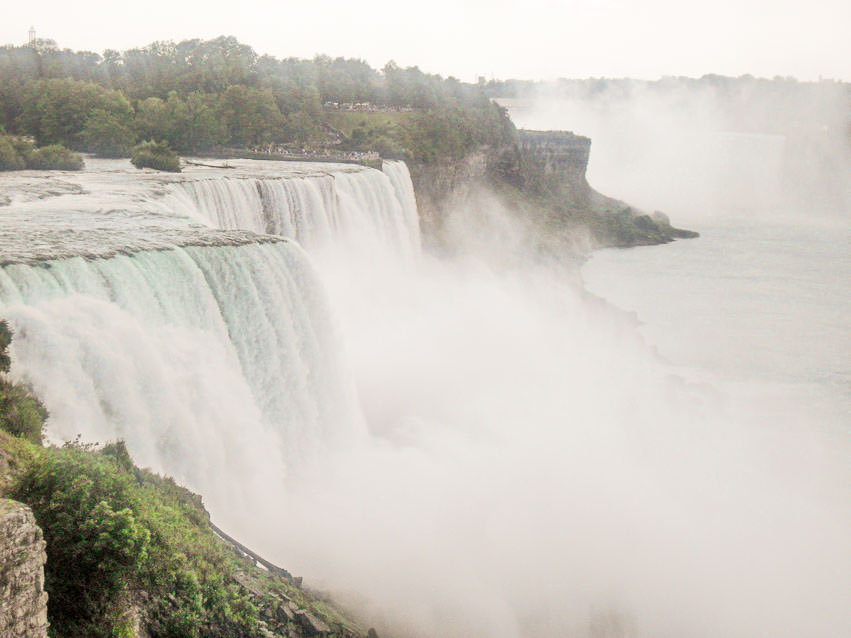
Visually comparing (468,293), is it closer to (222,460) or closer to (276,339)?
(276,339)

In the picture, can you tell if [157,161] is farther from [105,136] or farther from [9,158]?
[105,136]

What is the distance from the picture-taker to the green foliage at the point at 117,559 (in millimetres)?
6035

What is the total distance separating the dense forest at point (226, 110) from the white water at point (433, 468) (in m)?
17.1

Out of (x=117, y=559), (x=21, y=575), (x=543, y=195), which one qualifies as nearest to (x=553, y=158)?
(x=543, y=195)

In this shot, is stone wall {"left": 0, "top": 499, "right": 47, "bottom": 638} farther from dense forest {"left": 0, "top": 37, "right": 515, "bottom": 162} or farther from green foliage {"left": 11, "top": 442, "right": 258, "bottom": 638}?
dense forest {"left": 0, "top": 37, "right": 515, "bottom": 162}

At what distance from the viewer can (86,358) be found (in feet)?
31.2

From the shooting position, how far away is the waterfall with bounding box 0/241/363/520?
30.7ft

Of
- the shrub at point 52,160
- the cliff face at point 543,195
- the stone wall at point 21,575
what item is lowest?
the cliff face at point 543,195

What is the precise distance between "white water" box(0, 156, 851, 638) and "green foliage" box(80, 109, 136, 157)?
48.1 feet

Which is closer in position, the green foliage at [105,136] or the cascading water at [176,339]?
the cascading water at [176,339]

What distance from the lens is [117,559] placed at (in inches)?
246

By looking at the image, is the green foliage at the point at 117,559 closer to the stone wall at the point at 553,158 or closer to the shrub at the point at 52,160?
the shrub at the point at 52,160

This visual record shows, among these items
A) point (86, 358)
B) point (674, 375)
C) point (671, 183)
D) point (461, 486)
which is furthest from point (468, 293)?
point (671, 183)

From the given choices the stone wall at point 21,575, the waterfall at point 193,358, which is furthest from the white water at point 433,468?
the stone wall at point 21,575
